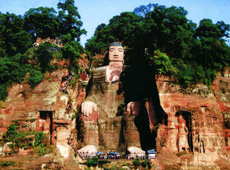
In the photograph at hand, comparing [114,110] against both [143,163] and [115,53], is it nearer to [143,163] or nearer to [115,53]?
[115,53]

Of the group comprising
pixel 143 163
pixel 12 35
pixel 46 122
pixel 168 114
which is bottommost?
pixel 143 163

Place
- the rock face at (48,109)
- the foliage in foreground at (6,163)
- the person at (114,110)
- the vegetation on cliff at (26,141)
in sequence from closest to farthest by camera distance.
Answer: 1. the foliage in foreground at (6,163)
2. the vegetation on cliff at (26,141)
3. the rock face at (48,109)
4. the person at (114,110)

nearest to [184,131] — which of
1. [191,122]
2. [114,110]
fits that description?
[191,122]

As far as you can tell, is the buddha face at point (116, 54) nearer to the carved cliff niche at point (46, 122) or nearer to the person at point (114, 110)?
the person at point (114, 110)

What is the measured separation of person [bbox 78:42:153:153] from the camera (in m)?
19.4

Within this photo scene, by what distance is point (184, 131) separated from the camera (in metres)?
18.6

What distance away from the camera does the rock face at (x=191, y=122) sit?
18.1 metres

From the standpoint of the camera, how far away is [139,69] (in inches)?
862

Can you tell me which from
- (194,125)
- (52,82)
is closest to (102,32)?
(52,82)

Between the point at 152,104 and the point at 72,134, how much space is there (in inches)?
245

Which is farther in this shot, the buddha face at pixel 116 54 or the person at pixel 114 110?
the buddha face at pixel 116 54

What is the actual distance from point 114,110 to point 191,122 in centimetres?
579

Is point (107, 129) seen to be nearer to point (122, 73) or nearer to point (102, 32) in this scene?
point (122, 73)

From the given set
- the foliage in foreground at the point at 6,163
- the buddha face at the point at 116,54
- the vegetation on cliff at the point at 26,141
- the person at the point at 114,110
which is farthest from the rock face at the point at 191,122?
the foliage in foreground at the point at 6,163
